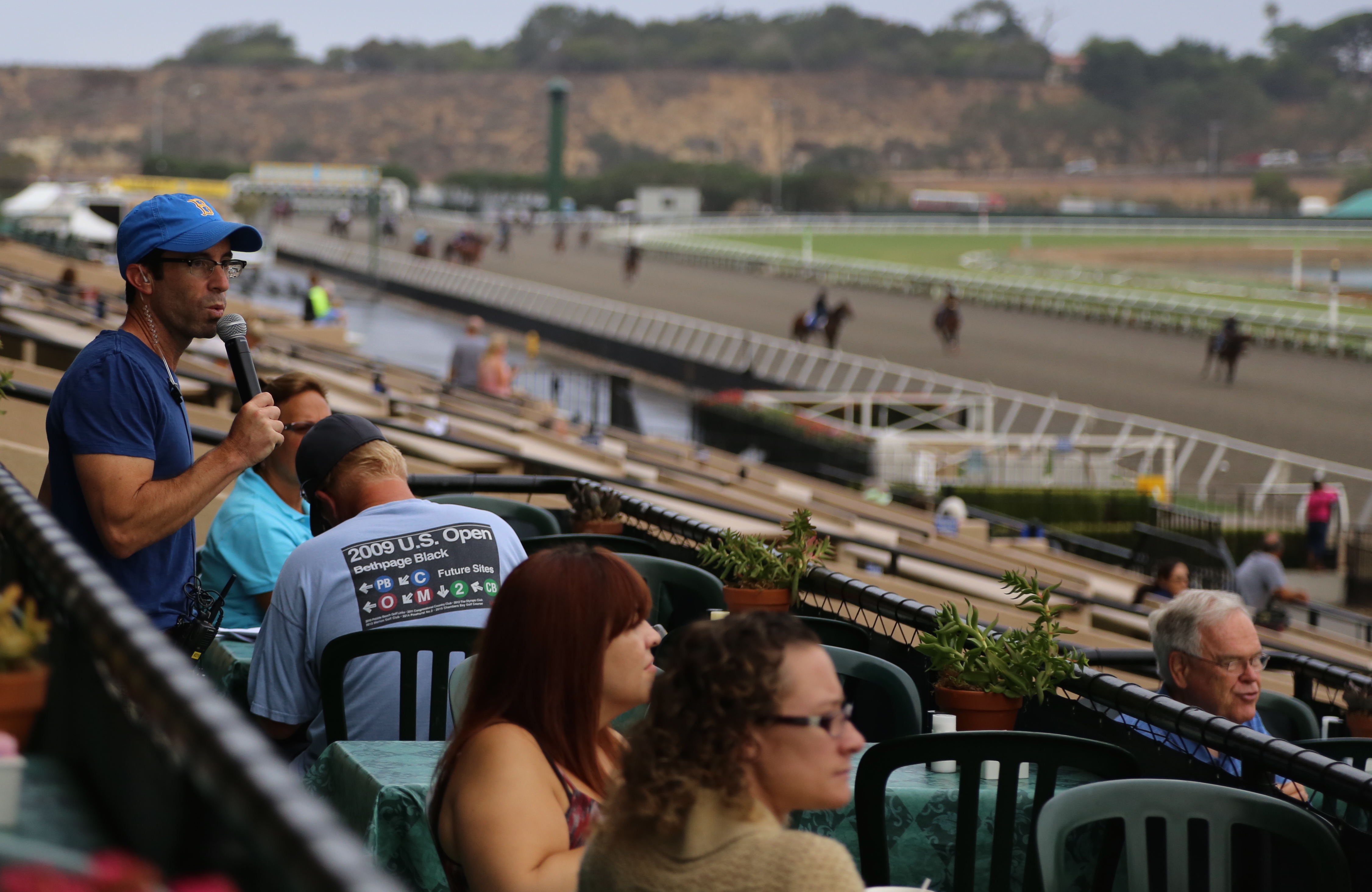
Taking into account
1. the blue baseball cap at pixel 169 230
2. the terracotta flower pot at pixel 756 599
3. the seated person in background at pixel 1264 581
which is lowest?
the seated person in background at pixel 1264 581

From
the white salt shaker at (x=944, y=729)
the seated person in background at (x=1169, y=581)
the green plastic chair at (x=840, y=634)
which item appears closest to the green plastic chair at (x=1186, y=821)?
the white salt shaker at (x=944, y=729)

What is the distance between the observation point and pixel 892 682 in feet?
11.2

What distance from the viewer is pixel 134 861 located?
123 cm

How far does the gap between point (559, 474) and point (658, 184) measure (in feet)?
383

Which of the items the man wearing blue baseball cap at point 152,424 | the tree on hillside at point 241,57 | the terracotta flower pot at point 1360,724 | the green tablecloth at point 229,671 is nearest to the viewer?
the man wearing blue baseball cap at point 152,424

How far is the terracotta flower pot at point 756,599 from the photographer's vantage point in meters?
4.28

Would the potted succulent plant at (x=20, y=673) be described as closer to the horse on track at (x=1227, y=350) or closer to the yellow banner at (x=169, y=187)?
the horse on track at (x=1227, y=350)

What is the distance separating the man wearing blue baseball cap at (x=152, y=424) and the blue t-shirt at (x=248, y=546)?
1.87ft

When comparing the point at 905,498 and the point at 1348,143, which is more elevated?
the point at 1348,143

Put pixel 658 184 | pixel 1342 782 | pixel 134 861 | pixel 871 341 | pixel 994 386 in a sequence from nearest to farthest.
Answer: pixel 134 861 < pixel 1342 782 < pixel 994 386 < pixel 871 341 < pixel 658 184

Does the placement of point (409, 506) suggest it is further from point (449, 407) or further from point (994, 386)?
point (994, 386)

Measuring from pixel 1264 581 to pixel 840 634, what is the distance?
34.0 feet

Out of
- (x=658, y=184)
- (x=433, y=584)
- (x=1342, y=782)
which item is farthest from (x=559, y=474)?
(x=658, y=184)

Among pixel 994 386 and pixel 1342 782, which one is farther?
pixel 994 386
